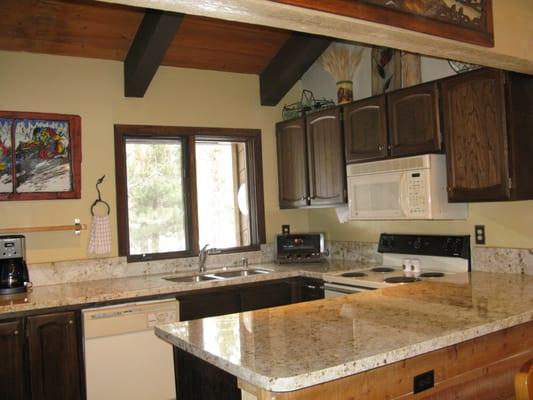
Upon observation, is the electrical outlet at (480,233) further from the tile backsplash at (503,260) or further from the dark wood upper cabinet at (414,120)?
the dark wood upper cabinet at (414,120)

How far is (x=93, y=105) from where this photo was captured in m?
3.81

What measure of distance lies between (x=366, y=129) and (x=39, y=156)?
2.35 metres

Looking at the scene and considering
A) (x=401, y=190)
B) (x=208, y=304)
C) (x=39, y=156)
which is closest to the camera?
(x=401, y=190)

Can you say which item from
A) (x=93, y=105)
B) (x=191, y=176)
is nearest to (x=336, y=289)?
(x=191, y=176)

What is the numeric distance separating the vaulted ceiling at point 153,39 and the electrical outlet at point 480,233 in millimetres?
1939

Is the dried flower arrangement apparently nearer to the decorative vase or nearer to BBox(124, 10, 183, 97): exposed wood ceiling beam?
the decorative vase

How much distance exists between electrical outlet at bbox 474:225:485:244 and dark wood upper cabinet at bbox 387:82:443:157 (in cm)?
60

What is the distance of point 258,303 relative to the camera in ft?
12.2

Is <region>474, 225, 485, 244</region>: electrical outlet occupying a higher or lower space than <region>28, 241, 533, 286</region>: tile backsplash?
higher

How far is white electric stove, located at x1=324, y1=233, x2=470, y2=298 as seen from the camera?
329 centimetres

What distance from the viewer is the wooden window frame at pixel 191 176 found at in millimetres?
3896

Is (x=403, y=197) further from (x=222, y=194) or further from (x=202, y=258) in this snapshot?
(x=222, y=194)

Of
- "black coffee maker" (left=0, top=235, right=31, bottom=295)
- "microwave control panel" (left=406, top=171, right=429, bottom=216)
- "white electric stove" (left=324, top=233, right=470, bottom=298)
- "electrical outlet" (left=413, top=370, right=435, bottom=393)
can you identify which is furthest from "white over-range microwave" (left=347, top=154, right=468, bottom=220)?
"black coffee maker" (left=0, top=235, right=31, bottom=295)

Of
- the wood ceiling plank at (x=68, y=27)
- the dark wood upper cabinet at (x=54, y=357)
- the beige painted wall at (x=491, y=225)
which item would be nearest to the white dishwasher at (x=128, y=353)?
the dark wood upper cabinet at (x=54, y=357)
